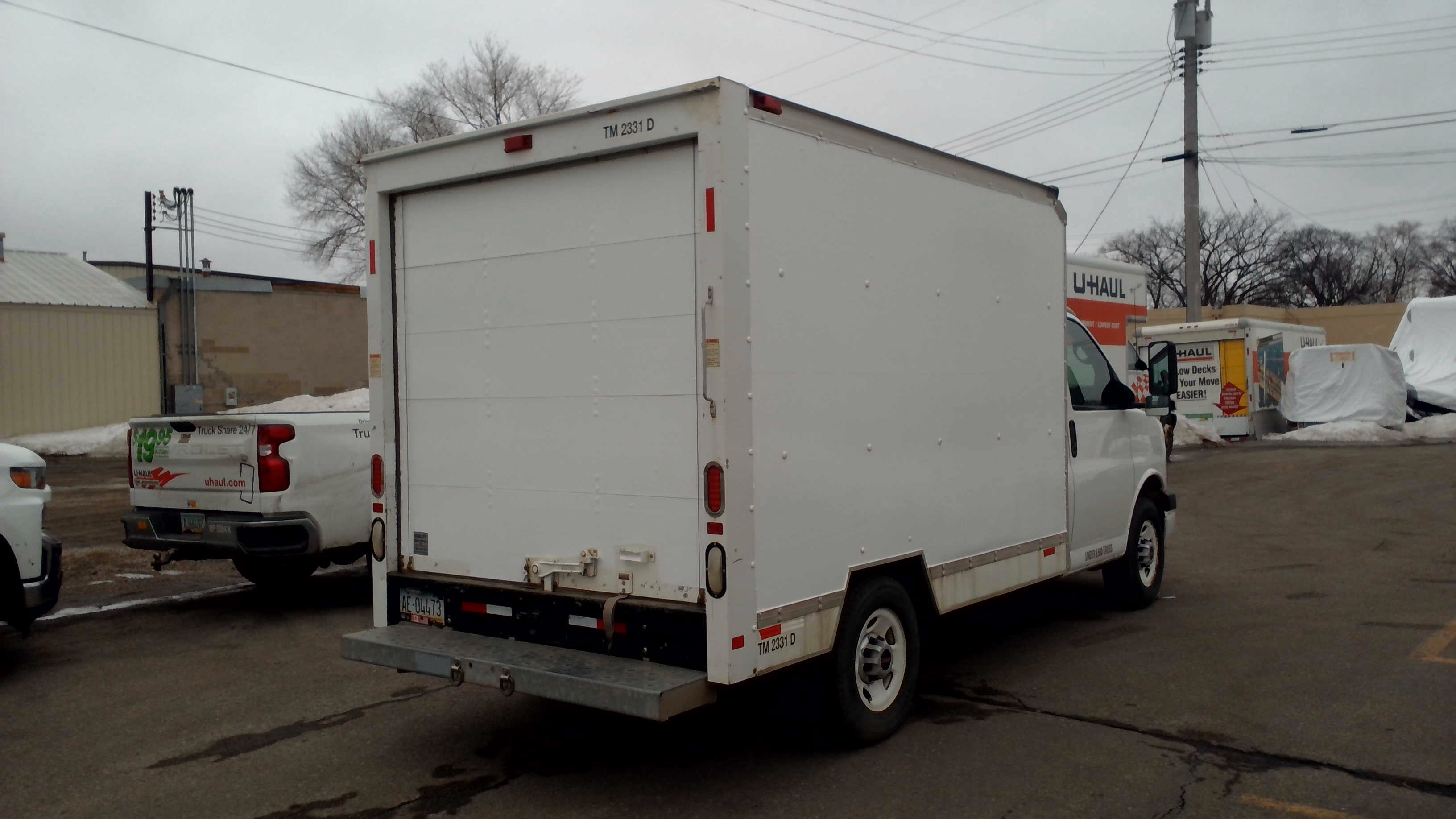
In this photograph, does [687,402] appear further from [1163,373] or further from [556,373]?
[1163,373]

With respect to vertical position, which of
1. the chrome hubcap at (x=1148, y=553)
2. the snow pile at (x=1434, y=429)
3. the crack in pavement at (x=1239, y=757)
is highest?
the snow pile at (x=1434, y=429)

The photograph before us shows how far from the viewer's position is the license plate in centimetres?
810

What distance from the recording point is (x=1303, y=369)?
25906 millimetres

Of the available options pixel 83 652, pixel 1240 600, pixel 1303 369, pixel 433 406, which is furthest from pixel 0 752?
pixel 1303 369

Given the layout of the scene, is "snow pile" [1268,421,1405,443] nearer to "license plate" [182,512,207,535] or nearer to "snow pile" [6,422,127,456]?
"license plate" [182,512,207,535]

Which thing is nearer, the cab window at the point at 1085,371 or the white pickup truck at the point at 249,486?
the cab window at the point at 1085,371

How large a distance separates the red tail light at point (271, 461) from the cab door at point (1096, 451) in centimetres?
560

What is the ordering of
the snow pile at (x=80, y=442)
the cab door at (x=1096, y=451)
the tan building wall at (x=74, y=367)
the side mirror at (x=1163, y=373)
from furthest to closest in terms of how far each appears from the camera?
the tan building wall at (x=74, y=367), the snow pile at (x=80, y=442), the side mirror at (x=1163, y=373), the cab door at (x=1096, y=451)

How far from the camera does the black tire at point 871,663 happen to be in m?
5.05

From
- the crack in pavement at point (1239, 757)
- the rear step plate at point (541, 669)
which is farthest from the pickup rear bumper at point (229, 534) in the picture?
the crack in pavement at point (1239, 757)

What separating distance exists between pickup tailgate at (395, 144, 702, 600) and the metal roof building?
26.6 metres

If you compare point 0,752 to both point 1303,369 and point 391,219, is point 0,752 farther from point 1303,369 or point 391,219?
point 1303,369

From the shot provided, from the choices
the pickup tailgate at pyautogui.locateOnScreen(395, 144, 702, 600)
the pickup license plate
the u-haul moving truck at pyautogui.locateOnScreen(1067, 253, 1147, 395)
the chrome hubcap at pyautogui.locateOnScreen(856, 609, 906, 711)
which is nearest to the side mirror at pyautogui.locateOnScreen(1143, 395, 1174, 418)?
the u-haul moving truck at pyautogui.locateOnScreen(1067, 253, 1147, 395)

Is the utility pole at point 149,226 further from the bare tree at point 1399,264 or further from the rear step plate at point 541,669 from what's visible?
the bare tree at point 1399,264
